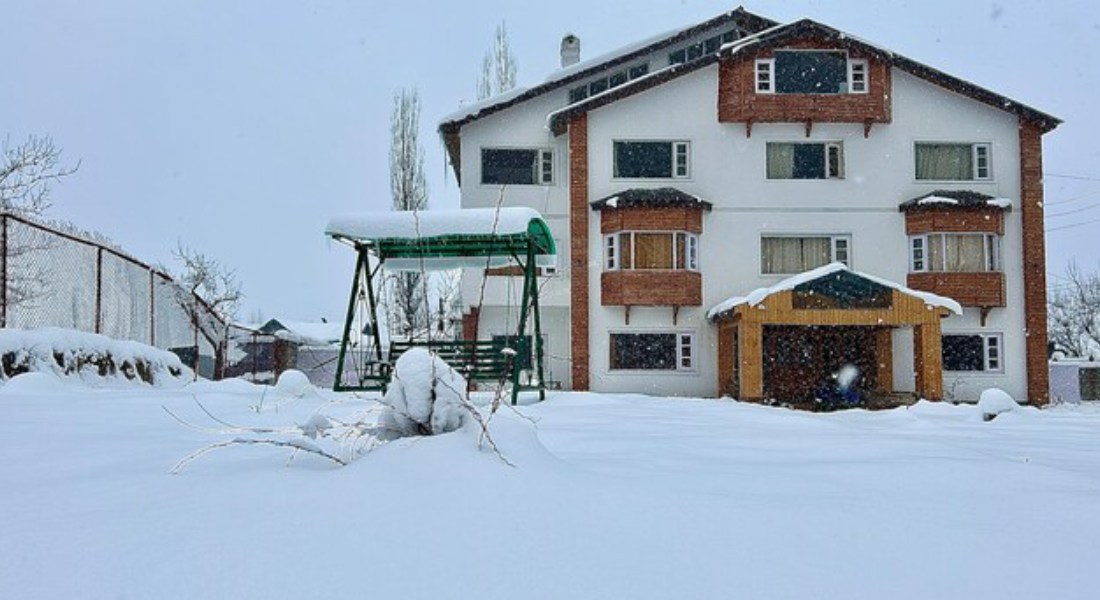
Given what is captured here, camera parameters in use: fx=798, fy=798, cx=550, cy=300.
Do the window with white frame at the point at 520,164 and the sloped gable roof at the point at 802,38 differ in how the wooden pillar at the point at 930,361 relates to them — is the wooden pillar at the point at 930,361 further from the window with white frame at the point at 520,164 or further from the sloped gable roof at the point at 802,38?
the window with white frame at the point at 520,164

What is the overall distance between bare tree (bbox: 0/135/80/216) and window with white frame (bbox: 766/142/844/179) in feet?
62.1

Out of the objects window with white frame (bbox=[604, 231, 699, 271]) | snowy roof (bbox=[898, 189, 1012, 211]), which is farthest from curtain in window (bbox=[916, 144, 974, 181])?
window with white frame (bbox=[604, 231, 699, 271])

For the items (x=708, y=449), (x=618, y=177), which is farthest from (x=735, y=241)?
(x=708, y=449)

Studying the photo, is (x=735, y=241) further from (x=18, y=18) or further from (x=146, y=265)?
(x=18, y=18)

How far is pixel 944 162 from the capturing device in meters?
20.4

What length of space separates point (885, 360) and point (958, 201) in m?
4.24

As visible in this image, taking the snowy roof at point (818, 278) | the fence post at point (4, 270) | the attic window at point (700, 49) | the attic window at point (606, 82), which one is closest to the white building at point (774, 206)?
the attic window at point (606, 82)

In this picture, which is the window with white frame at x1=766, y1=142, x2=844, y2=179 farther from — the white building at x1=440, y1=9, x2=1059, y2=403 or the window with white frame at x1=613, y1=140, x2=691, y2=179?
the window with white frame at x1=613, y1=140, x2=691, y2=179

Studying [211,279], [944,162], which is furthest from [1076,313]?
[211,279]

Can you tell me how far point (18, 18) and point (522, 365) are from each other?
57.1 meters

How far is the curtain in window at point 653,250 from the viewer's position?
19609mm

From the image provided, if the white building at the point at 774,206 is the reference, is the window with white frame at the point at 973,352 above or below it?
below

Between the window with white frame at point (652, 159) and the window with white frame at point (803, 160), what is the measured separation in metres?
2.20

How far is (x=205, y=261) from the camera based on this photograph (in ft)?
117
